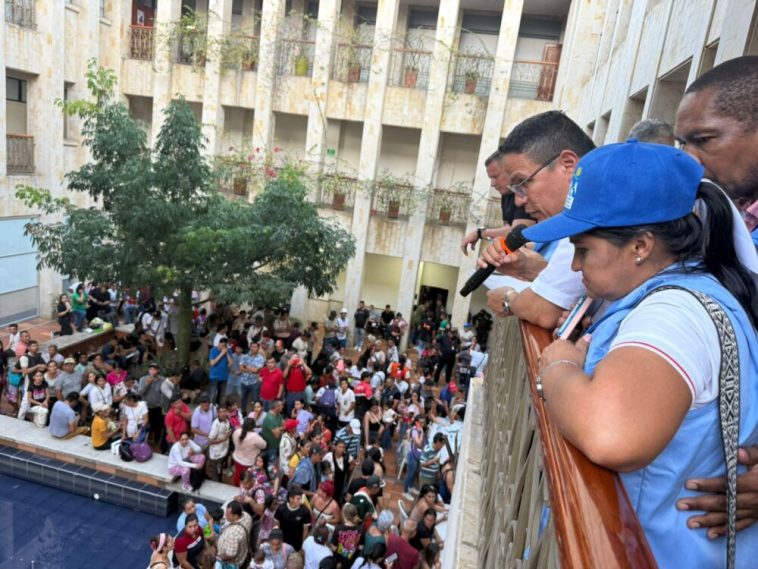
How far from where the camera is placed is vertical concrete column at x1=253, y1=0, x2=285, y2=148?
16.2 m

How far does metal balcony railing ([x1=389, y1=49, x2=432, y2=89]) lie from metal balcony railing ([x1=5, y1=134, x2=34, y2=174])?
10398 millimetres

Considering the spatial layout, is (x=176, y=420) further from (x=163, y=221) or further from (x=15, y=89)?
(x=15, y=89)

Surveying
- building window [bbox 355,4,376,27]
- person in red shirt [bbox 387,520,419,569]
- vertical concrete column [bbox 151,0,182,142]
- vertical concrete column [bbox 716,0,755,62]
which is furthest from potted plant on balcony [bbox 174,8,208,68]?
person in red shirt [bbox 387,520,419,569]

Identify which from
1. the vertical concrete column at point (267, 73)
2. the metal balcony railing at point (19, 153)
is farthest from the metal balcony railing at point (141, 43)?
the metal balcony railing at point (19, 153)

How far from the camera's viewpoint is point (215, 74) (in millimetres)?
17109

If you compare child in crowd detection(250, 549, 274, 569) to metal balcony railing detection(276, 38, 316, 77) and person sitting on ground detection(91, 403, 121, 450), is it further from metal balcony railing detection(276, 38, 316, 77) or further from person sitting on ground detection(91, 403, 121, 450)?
metal balcony railing detection(276, 38, 316, 77)

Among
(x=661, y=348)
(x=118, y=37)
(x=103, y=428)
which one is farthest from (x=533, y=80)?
(x=661, y=348)

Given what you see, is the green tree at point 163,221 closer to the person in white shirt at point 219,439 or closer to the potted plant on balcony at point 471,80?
the person in white shirt at point 219,439

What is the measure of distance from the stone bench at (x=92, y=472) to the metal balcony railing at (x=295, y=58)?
12.3 m

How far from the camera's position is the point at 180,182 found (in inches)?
414

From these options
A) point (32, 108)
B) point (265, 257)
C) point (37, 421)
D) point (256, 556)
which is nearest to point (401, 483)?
point (256, 556)

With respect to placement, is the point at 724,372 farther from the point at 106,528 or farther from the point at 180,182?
the point at 180,182

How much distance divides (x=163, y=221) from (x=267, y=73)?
8324 millimetres

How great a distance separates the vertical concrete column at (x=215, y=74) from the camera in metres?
16.6
